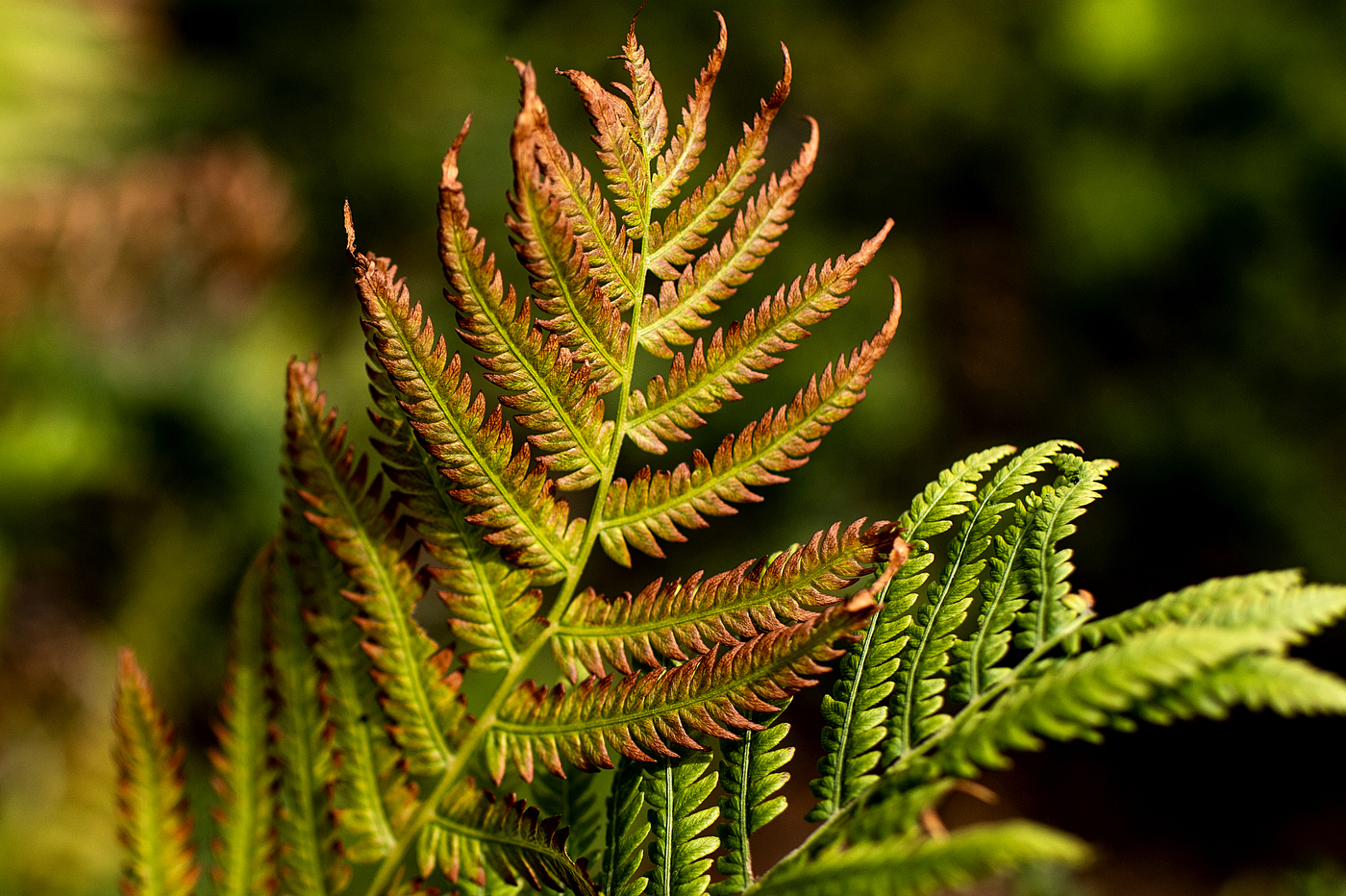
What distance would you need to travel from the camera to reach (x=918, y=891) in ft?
1.27

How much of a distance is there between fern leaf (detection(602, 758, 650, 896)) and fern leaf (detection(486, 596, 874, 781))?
0.03 meters

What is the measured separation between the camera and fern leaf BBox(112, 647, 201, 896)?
0.65 meters

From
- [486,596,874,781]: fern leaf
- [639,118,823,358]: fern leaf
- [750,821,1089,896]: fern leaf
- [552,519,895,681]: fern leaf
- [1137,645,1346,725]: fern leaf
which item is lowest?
[750,821,1089,896]: fern leaf

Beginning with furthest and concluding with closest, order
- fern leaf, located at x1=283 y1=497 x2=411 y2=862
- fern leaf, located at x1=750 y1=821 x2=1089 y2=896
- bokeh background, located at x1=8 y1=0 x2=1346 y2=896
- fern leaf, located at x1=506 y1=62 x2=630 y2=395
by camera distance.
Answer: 1. bokeh background, located at x1=8 y1=0 x2=1346 y2=896
2. fern leaf, located at x1=283 y1=497 x2=411 y2=862
3. fern leaf, located at x1=506 y1=62 x2=630 y2=395
4. fern leaf, located at x1=750 y1=821 x2=1089 y2=896

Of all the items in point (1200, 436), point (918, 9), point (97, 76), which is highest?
point (97, 76)

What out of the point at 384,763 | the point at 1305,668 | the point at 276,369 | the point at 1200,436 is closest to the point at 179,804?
the point at 384,763

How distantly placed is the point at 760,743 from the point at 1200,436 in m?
4.04

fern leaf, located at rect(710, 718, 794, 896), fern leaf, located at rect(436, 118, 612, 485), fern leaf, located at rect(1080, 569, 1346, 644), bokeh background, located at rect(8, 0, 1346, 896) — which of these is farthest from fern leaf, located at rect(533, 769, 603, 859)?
bokeh background, located at rect(8, 0, 1346, 896)

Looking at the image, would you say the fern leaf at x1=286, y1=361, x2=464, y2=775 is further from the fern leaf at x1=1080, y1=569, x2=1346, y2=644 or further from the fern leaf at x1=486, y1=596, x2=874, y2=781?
the fern leaf at x1=1080, y1=569, x2=1346, y2=644

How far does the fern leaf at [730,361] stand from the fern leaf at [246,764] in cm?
30

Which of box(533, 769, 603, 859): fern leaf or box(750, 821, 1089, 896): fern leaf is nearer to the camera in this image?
box(750, 821, 1089, 896): fern leaf

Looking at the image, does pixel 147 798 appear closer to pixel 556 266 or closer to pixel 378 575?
pixel 378 575

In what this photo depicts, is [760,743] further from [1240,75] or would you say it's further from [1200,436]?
[1240,75]

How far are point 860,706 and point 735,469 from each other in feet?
0.54
